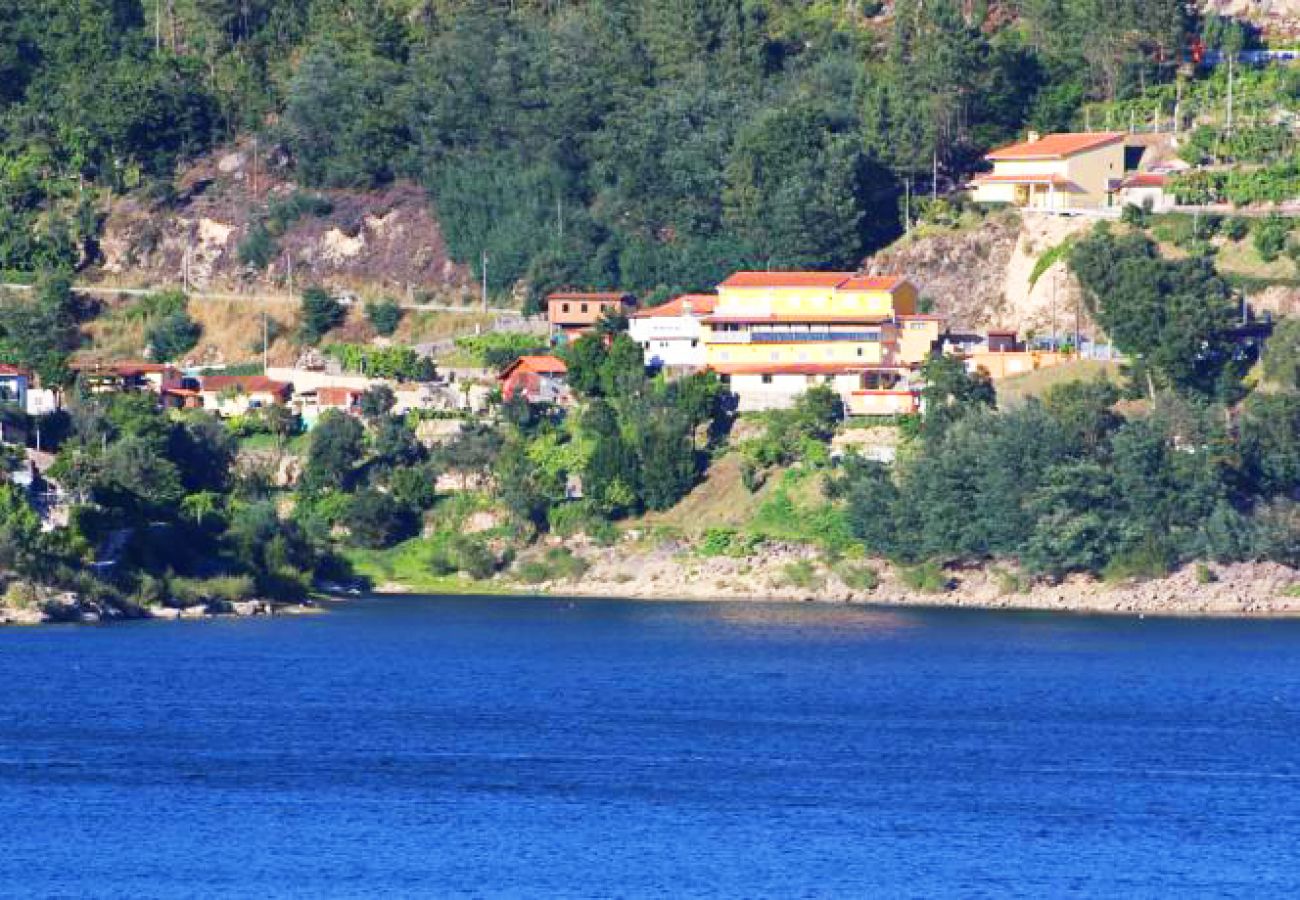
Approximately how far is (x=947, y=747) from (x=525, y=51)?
6518 centimetres

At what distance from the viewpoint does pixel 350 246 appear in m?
131

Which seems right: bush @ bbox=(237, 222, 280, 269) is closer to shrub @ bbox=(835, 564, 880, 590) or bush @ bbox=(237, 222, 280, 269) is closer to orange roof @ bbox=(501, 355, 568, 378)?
orange roof @ bbox=(501, 355, 568, 378)

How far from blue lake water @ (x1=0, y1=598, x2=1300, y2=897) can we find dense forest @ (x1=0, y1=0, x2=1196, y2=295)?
96.9 feet

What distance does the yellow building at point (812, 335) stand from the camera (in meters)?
110

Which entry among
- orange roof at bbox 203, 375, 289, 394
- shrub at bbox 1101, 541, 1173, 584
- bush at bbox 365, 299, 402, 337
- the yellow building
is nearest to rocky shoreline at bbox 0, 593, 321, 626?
orange roof at bbox 203, 375, 289, 394

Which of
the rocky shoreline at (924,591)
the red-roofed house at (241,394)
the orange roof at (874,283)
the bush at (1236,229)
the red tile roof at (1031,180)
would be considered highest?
the red tile roof at (1031,180)

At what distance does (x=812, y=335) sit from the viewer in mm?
111625

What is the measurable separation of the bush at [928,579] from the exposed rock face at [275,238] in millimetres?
32871

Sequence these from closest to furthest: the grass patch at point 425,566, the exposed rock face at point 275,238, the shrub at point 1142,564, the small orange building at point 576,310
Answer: the shrub at point 1142,564 → the grass patch at point 425,566 → the small orange building at point 576,310 → the exposed rock face at point 275,238

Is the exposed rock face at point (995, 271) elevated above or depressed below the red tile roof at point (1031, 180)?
below

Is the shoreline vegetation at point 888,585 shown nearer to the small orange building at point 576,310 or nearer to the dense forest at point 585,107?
the small orange building at point 576,310

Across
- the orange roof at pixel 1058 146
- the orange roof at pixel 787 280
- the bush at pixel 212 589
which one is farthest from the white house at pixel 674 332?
the bush at pixel 212 589

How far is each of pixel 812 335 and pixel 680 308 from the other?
17.6 ft

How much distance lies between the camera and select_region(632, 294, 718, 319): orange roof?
113812 millimetres
